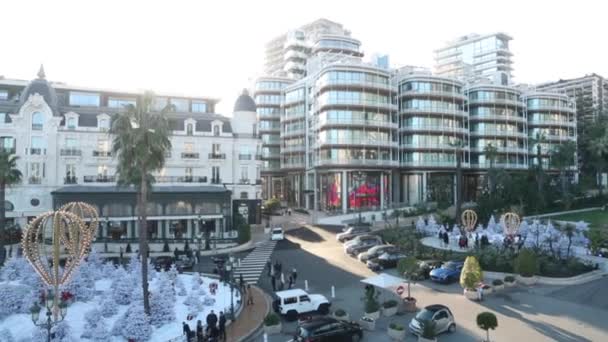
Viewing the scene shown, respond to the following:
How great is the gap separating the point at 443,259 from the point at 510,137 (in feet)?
224

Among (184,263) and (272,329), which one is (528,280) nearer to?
(272,329)

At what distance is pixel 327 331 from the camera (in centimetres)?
2045

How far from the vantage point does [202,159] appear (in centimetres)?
6325

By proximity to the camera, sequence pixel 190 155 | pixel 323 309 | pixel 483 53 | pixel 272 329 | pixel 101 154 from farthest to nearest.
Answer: pixel 483 53 < pixel 190 155 < pixel 101 154 < pixel 323 309 < pixel 272 329

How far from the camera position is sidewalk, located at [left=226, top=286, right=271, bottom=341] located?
2292 centimetres

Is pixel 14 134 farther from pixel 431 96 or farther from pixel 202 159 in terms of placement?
pixel 431 96

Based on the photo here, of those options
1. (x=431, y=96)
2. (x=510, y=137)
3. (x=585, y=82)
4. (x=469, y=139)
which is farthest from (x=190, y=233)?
(x=585, y=82)

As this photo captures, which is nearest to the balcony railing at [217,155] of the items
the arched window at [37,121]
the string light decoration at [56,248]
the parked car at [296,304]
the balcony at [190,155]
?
the balcony at [190,155]

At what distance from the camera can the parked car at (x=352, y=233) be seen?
175ft

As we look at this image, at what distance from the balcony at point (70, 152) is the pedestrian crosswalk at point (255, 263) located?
27995 mm

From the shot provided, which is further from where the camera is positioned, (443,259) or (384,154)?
(384,154)

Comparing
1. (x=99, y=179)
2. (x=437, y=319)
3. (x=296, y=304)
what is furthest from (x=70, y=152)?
(x=437, y=319)

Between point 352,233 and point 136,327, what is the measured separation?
118 feet

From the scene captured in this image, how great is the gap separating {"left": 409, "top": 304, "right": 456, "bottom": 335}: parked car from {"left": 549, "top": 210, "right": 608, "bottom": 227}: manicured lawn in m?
47.2
